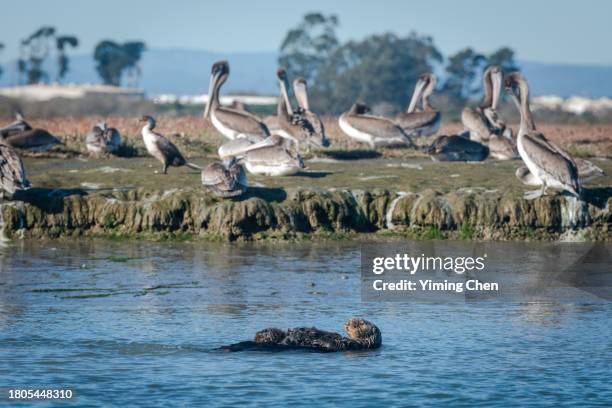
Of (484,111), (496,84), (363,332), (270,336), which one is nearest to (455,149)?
(484,111)

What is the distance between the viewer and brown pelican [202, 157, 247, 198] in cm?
2102

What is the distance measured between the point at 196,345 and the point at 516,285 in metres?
5.61

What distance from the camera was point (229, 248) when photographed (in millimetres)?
20531

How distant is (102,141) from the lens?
26.4 meters

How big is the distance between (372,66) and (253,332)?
80.4 metres

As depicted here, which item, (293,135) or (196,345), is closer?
(196,345)

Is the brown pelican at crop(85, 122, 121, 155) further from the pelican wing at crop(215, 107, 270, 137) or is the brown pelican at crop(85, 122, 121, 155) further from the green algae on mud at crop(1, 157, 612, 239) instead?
the green algae on mud at crop(1, 157, 612, 239)

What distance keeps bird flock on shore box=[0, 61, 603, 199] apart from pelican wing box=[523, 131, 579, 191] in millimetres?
15

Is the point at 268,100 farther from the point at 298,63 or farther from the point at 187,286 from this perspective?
the point at 187,286

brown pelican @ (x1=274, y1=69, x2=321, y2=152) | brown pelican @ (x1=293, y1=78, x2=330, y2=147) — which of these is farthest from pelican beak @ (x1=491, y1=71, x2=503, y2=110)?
brown pelican @ (x1=274, y1=69, x2=321, y2=152)

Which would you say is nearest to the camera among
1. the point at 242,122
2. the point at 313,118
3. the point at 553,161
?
the point at 553,161

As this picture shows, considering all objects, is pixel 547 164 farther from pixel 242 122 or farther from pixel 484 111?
pixel 484 111

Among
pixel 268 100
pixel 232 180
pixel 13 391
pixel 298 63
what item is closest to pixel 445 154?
pixel 232 180

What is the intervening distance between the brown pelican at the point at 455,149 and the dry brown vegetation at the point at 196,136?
5.11 ft
